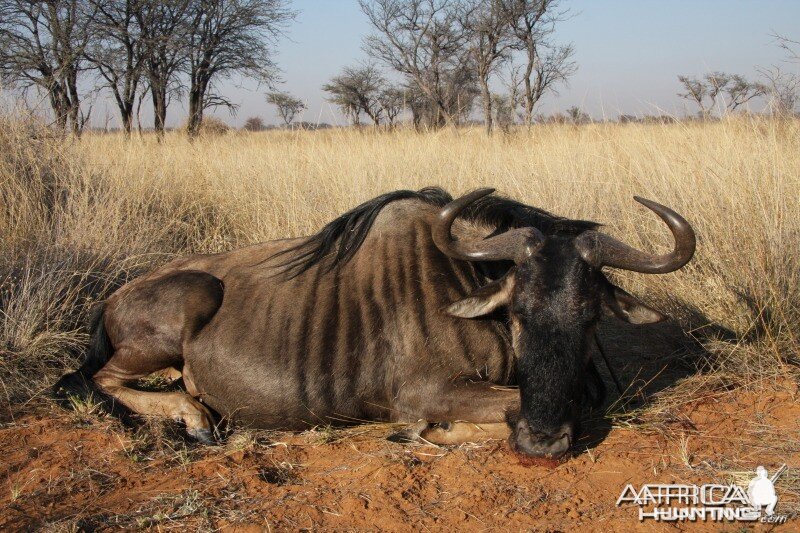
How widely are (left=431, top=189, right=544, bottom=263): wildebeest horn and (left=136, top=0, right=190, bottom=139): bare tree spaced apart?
1487 cm

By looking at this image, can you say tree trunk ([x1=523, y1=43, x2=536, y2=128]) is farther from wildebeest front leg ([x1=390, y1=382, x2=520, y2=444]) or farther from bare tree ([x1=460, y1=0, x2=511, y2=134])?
wildebeest front leg ([x1=390, y1=382, x2=520, y2=444])

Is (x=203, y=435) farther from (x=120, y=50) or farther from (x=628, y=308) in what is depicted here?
(x=120, y=50)

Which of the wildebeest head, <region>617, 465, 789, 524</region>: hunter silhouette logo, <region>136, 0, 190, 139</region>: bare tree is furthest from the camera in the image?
<region>136, 0, 190, 139</region>: bare tree

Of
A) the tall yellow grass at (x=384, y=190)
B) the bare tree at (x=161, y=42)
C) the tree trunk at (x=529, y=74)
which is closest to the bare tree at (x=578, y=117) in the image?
the tall yellow grass at (x=384, y=190)

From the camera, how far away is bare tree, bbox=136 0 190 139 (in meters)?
16.6

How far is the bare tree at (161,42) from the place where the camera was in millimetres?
16641

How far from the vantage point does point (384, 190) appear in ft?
23.6

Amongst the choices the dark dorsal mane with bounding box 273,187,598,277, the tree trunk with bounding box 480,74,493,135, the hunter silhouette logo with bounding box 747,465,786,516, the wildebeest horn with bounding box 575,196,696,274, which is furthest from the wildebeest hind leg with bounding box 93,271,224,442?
the tree trunk with bounding box 480,74,493,135

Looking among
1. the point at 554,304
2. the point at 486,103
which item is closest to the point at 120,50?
the point at 486,103

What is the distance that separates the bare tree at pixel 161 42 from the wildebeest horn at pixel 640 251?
15.4 meters

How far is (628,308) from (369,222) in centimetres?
152

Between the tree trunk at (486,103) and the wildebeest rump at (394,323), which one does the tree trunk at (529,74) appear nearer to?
the tree trunk at (486,103)

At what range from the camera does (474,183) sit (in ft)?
24.3

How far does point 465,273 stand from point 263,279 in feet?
3.79
